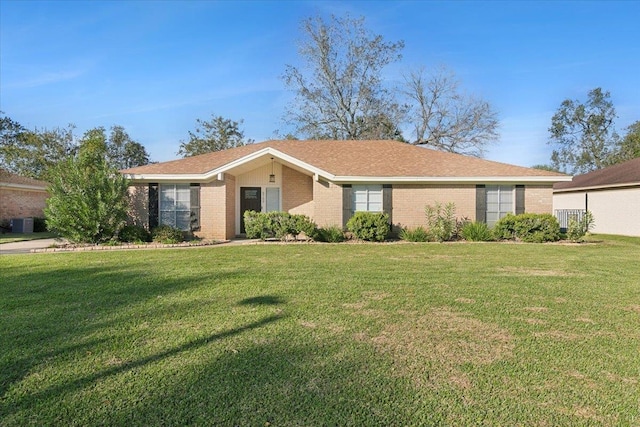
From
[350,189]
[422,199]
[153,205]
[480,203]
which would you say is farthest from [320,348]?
[480,203]

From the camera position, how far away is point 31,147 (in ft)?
111

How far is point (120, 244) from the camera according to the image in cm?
1230

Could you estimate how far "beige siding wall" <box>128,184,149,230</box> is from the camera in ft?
46.5

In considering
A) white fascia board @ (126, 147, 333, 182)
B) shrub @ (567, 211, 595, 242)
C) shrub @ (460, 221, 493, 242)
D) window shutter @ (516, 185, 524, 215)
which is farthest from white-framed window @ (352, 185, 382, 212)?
shrub @ (567, 211, 595, 242)

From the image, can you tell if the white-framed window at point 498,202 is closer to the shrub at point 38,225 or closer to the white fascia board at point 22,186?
the white fascia board at point 22,186

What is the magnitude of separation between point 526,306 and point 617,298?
5.36 ft

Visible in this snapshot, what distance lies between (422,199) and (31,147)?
35714 mm

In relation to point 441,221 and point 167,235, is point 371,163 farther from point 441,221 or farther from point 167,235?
point 167,235

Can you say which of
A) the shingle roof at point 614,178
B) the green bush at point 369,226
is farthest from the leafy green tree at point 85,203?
the shingle roof at point 614,178

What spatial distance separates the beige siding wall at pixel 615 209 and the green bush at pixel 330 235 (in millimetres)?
14087

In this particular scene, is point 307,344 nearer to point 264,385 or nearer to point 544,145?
point 264,385

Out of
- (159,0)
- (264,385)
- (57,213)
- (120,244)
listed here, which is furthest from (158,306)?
(159,0)

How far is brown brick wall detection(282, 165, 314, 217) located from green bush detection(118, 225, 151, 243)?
5488mm

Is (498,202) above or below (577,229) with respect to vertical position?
above
